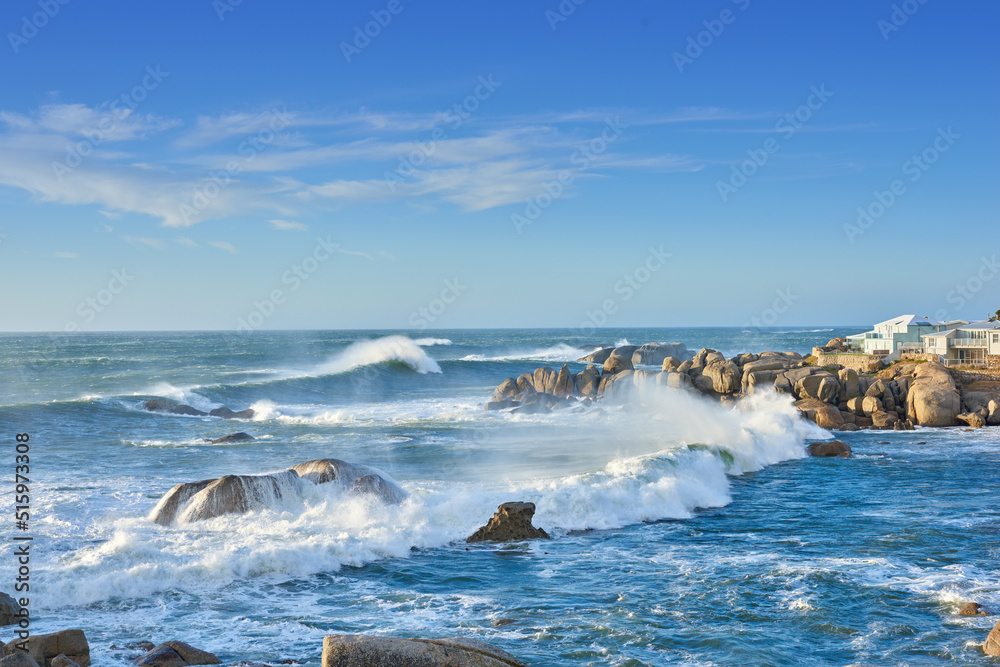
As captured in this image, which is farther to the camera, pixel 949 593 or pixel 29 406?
pixel 29 406

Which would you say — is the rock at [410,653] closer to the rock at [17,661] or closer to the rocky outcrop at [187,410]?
the rock at [17,661]

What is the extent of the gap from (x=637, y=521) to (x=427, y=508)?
538 centimetres

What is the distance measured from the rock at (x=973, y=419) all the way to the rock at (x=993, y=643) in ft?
101

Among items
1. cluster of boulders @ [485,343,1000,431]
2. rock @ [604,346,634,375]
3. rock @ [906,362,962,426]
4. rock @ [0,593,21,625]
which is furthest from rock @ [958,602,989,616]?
rock @ [604,346,634,375]

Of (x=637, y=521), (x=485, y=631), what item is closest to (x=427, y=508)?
(x=637, y=521)

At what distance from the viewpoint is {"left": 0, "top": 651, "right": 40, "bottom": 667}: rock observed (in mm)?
7769

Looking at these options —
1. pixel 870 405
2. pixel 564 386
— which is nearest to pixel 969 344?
pixel 870 405

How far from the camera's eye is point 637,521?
19.3 m

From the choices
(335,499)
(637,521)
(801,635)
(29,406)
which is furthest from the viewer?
(29,406)

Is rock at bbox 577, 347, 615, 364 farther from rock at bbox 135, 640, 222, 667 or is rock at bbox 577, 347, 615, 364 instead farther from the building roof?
rock at bbox 135, 640, 222, 667

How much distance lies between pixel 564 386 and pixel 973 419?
73.4ft

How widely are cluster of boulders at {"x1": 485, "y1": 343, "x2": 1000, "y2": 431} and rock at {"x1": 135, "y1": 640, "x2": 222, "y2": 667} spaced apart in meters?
34.2

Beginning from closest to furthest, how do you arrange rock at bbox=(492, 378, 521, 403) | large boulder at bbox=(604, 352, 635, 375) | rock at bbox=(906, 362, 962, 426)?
rock at bbox=(906, 362, 962, 426) → rock at bbox=(492, 378, 521, 403) → large boulder at bbox=(604, 352, 635, 375)

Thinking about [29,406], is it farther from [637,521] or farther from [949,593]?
[949,593]
